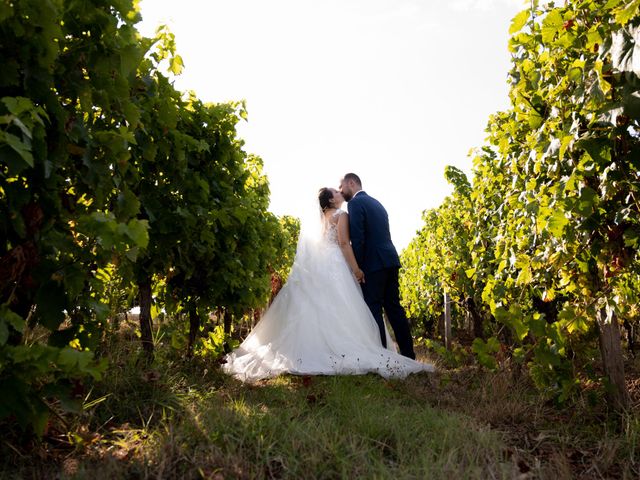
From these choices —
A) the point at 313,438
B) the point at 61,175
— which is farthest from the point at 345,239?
the point at 61,175

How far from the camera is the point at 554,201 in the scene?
115 inches

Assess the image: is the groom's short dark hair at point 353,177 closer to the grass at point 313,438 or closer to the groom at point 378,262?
the groom at point 378,262

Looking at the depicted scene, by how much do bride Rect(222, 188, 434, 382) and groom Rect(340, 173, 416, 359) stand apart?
15 centimetres

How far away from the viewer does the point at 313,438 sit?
253 cm

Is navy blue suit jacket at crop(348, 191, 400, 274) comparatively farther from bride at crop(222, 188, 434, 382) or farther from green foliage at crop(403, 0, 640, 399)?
green foliage at crop(403, 0, 640, 399)

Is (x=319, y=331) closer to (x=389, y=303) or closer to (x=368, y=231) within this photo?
(x=389, y=303)

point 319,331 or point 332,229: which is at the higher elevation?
point 332,229

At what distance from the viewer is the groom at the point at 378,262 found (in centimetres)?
615

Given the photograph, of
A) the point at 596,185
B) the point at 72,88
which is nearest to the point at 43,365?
the point at 72,88

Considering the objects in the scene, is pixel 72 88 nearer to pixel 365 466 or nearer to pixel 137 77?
pixel 137 77

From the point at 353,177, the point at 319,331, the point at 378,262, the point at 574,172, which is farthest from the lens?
the point at 353,177

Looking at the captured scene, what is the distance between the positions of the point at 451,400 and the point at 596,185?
1819mm

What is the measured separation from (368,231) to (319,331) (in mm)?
1279

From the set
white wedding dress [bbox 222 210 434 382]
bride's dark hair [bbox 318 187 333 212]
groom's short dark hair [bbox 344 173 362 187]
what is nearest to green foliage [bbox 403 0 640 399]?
white wedding dress [bbox 222 210 434 382]
